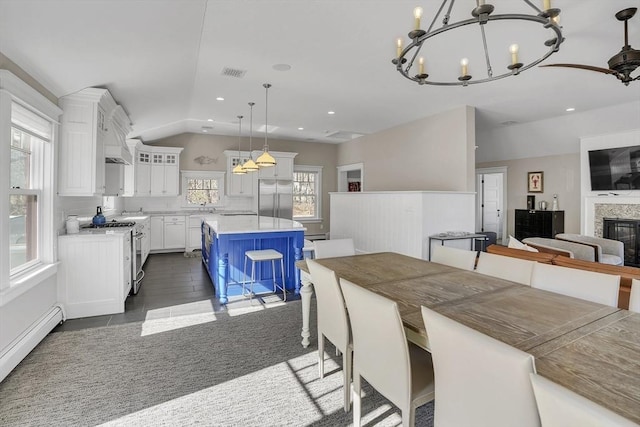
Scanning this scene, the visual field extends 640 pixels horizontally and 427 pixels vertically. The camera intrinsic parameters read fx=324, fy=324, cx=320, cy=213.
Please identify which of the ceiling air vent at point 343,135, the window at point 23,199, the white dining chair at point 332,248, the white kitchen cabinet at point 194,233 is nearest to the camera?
the window at point 23,199

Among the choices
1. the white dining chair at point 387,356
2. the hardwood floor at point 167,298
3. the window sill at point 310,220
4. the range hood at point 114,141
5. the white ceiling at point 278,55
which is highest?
the white ceiling at point 278,55

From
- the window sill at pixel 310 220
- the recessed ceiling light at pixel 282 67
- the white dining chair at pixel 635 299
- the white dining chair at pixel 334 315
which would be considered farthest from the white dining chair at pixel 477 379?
the window sill at pixel 310 220

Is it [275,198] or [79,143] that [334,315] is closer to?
[79,143]

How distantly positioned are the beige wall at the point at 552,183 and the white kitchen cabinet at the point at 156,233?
835cm

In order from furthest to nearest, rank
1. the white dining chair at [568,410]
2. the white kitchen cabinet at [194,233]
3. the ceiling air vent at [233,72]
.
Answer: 1. the white kitchen cabinet at [194,233]
2. the ceiling air vent at [233,72]
3. the white dining chair at [568,410]

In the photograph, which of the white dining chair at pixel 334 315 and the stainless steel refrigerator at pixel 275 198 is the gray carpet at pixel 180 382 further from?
the stainless steel refrigerator at pixel 275 198

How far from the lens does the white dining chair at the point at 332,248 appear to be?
3.23 m

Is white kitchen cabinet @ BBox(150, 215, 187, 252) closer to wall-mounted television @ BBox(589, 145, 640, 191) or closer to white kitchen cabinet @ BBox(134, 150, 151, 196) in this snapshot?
white kitchen cabinet @ BBox(134, 150, 151, 196)

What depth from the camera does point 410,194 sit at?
5.20 metres

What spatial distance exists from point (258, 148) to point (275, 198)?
4.93ft

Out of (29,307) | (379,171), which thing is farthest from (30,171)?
(379,171)

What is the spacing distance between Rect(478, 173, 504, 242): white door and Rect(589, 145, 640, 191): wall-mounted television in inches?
115

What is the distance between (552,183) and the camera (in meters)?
7.24

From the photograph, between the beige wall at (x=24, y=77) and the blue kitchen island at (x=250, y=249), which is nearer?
the beige wall at (x=24, y=77)
